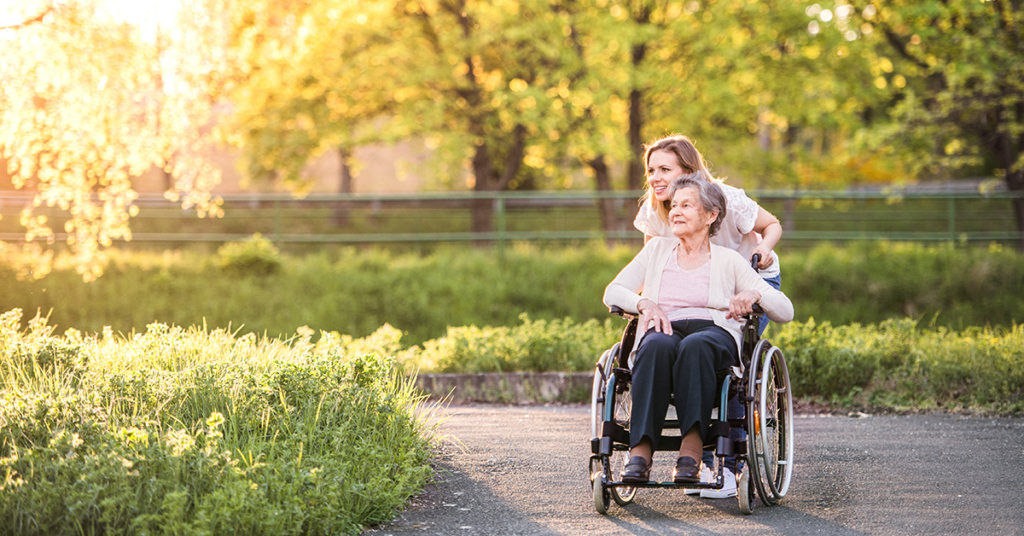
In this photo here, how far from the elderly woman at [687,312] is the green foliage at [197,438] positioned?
106 cm

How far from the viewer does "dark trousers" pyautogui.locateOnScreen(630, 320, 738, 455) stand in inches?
144

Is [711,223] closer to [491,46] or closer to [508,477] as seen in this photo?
[508,477]

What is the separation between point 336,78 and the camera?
597 inches

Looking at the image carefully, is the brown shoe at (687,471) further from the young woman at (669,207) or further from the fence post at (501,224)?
the fence post at (501,224)

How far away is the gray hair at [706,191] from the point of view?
160 inches

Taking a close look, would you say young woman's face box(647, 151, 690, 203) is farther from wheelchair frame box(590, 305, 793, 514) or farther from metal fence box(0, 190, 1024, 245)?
metal fence box(0, 190, 1024, 245)

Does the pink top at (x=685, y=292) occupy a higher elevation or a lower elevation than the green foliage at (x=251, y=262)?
lower

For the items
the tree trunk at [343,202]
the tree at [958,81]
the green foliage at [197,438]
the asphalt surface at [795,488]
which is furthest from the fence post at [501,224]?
the green foliage at [197,438]

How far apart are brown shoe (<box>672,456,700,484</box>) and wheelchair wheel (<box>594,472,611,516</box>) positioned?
11.9 inches

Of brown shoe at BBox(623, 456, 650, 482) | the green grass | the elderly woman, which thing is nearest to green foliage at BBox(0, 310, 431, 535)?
brown shoe at BBox(623, 456, 650, 482)

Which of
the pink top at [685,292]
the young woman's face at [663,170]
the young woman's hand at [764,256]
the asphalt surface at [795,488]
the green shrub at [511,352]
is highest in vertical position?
the young woman's face at [663,170]

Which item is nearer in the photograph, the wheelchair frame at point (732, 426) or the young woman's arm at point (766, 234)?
the wheelchair frame at point (732, 426)

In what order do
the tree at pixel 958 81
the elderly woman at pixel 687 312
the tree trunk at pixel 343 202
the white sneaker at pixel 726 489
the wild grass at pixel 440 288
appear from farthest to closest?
1. the tree trunk at pixel 343 202
2. the wild grass at pixel 440 288
3. the tree at pixel 958 81
4. the white sneaker at pixel 726 489
5. the elderly woman at pixel 687 312

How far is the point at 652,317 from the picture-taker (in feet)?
12.8
